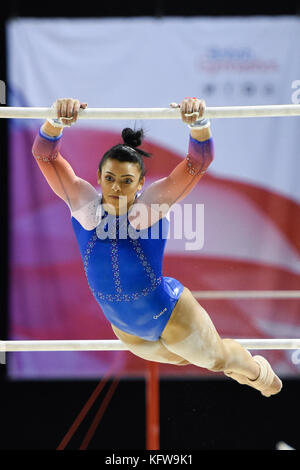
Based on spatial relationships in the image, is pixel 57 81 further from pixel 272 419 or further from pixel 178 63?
pixel 272 419

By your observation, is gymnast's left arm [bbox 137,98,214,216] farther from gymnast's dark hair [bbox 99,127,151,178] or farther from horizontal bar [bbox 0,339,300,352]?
horizontal bar [bbox 0,339,300,352]

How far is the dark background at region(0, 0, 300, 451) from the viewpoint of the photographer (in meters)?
3.34

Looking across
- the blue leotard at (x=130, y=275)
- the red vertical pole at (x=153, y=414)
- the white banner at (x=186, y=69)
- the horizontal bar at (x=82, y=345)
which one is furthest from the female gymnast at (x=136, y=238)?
the white banner at (x=186, y=69)

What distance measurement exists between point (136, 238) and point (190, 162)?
0.28 metres

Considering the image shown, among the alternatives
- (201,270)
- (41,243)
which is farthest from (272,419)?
(41,243)

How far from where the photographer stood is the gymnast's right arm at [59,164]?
6.08 feet

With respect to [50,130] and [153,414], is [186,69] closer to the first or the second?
[50,130]

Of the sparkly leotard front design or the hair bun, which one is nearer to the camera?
the sparkly leotard front design

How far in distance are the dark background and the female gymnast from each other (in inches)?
61.4

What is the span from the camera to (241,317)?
3439 millimetres

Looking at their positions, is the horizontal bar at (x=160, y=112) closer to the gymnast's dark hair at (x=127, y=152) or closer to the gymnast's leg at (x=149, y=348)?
the gymnast's dark hair at (x=127, y=152)

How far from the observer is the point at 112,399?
138 inches

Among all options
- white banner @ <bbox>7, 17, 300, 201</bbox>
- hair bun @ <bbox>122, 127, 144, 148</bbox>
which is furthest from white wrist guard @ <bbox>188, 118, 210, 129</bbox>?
white banner @ <bbox>7, 17, 300, 201</bbox>
